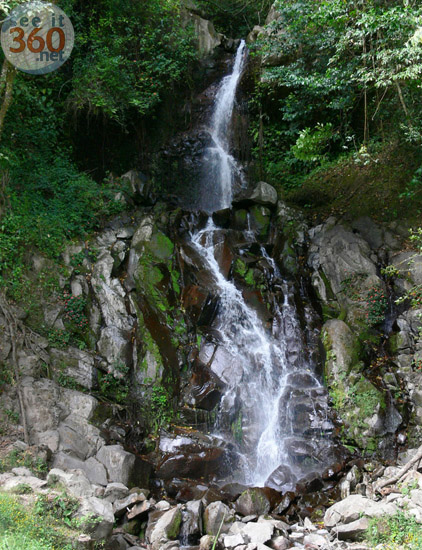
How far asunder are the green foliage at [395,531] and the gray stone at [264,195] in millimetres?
8970

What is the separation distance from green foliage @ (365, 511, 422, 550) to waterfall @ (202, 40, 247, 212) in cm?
988

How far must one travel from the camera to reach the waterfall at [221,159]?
13.2 m

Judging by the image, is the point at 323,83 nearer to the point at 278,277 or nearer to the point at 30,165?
the point at 278,277

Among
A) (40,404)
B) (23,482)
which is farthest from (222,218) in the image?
(23,482)

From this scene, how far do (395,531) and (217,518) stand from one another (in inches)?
91.4

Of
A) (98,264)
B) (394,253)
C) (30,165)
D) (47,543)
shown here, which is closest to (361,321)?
(394,253)

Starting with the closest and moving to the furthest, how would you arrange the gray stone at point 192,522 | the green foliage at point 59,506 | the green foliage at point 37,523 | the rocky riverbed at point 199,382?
the green foliage at point 37,523 → the green foliage at point 59,506 → the gray stone at point 192,522 → the rocky riverbed at point 199,382

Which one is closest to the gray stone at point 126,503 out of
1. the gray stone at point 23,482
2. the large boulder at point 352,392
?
the gray stone at point 23,482

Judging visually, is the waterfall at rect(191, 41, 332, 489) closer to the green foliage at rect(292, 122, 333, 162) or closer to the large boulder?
the large boulder

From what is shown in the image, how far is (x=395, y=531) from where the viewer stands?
4680mm

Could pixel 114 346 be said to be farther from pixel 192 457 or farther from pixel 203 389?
pixel 192 457

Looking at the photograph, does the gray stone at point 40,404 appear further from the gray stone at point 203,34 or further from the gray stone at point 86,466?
the gray stone at point 203,34

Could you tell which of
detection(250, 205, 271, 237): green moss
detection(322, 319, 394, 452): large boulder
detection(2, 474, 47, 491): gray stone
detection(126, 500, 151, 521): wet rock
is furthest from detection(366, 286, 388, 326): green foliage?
detection(2, 474, 47, 491): gray stone

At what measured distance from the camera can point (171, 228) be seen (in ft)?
35.8
